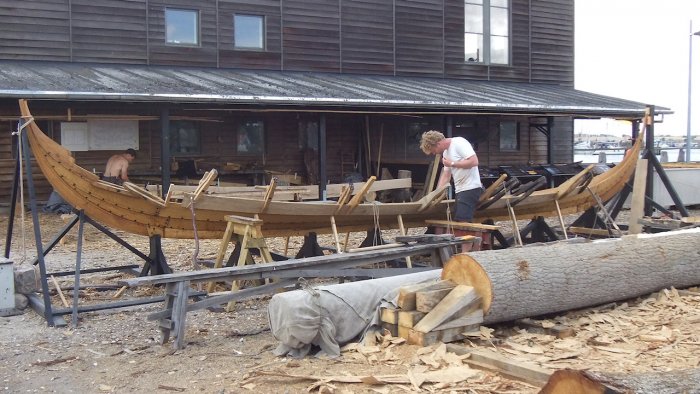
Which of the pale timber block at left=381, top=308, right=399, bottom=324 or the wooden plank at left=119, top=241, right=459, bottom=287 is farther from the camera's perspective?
the wooden plank at left=119, top=241, right=459, bottom=287

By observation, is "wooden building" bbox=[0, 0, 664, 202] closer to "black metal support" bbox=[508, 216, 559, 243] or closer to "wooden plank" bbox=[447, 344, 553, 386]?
"black metal support" bbox=[508, 216, 559, 243]

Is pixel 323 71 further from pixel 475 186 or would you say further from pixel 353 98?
pixel 475 186

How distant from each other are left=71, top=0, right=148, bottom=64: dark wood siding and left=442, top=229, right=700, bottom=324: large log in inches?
520

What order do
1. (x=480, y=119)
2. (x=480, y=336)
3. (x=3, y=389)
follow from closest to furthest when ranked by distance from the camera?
1. (x=3, y=389)
2. (x=480, y=336)
3. (x=480, y=119)

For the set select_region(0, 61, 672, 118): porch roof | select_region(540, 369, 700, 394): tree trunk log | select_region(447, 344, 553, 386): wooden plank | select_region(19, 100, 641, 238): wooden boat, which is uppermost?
select_region(0, 61, 672, 118): porch roof

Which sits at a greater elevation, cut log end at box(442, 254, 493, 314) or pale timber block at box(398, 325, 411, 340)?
Answer: cut log end at box(442, 254, 493, 314)

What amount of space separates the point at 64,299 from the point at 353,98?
888 cm

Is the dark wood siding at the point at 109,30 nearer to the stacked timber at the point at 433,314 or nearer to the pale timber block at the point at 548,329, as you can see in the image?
the stacked timber at the point at 433,314

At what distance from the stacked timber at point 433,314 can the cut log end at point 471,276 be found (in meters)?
0.05

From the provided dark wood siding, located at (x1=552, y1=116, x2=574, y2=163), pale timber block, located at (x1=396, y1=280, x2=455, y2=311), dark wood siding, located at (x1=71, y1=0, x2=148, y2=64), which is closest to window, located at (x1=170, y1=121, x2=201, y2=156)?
dark wood siding, located at (x1=71, y1=0, x2=148, y2=64)

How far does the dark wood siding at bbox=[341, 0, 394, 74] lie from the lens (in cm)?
2106

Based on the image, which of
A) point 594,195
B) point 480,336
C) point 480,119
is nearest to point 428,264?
point 594,195

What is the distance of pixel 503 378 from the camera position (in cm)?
541

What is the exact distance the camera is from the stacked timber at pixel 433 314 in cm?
623
